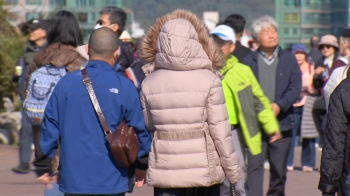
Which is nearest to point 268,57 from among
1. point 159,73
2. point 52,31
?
point 52,31

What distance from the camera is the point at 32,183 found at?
9750mm

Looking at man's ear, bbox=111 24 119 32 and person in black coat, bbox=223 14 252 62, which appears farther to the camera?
person in black coat, bbox=223 14 252 62

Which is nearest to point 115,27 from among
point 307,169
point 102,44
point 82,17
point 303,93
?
point 102,44

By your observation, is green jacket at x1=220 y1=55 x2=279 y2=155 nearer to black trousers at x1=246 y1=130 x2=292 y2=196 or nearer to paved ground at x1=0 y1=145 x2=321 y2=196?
black trousers at x1=246 y1=130 x2=292 y2=196

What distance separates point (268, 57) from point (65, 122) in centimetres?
364

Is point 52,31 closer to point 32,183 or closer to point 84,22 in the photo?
point 32,183

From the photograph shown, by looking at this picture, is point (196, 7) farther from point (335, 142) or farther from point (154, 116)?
point (335, 142)

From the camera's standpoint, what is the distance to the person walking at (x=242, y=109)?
7.23 metres

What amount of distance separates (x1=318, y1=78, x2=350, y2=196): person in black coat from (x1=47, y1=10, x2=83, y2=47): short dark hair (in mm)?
2817

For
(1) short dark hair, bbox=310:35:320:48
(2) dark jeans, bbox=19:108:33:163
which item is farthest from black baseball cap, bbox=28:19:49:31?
(1) short dark hair, bbox=310:35:320:48

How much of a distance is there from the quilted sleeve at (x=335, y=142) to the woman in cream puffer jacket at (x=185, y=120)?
0.91 meters

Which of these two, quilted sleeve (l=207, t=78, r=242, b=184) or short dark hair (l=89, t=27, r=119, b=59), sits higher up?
short dark hair (l=89, t=27, r=119, b=59)

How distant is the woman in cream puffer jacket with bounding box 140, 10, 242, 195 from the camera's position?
5.51 meters

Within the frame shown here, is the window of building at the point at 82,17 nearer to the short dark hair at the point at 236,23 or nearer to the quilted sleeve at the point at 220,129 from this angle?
the short dark hair at the point at 236,23
